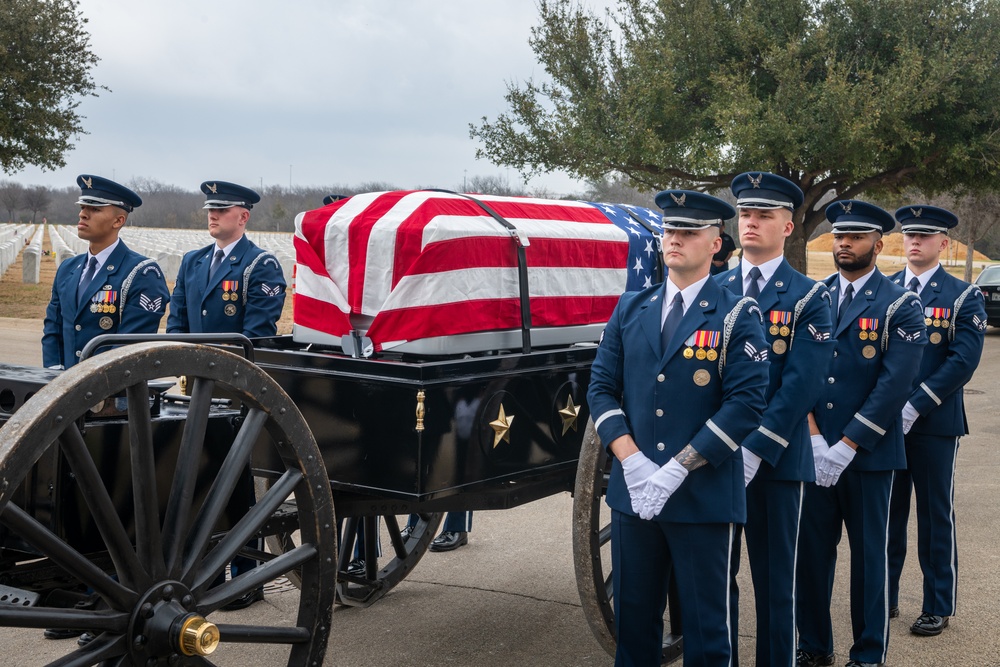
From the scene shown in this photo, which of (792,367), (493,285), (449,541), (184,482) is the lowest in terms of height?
(449,541)

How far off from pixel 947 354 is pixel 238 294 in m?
3.25

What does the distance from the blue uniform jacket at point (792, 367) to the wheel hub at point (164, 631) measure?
6.04 feet

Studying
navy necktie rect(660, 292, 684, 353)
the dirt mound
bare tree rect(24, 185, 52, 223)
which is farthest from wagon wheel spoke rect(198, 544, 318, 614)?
bare tree rect(24, 185, 52, 223)

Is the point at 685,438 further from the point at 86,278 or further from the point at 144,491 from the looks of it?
the point at 86,278

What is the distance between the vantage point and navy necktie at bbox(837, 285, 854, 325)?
406cm

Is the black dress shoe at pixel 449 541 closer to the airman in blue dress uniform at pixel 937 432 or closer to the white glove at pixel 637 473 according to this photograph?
the airman in blue dress uniform at pixel 937 432

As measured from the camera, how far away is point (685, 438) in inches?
119

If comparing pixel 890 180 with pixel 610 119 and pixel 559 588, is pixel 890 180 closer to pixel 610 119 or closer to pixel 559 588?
pixel 610 119

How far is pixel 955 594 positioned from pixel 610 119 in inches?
468

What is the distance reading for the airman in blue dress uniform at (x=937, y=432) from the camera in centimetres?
429

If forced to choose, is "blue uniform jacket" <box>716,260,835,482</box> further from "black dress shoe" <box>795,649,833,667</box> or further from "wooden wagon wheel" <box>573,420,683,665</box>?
"black dress shoe" <box>795,649,833,667</box>

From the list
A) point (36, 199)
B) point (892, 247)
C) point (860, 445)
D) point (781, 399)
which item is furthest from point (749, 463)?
point (36, 199)

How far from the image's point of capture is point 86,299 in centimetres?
434

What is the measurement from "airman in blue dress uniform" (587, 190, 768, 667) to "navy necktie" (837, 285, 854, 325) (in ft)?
3.73
